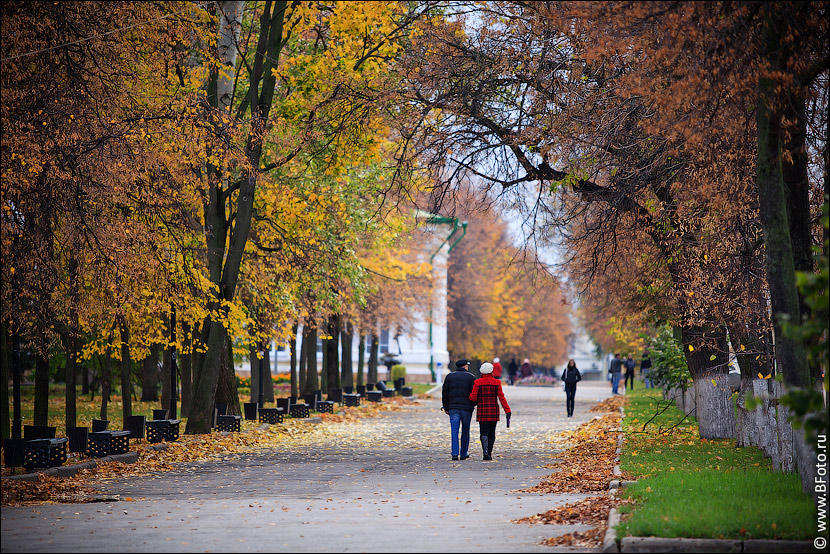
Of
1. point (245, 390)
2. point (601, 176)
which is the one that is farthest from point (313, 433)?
point (245, 390)

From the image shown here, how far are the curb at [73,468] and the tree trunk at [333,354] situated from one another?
19.7 metres

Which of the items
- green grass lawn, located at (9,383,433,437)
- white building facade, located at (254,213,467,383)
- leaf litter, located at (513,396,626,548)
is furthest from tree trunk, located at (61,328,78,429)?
white building facade, located at (254,213,467,383)

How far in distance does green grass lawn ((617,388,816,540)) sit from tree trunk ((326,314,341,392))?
2085 centimetres

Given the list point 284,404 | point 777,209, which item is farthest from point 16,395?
point 777,209

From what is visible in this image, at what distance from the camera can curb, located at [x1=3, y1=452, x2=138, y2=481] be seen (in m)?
13.2

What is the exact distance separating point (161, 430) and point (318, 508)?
924 centimetres

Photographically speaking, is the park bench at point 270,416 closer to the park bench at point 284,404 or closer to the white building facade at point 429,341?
the park bench at point 284,404

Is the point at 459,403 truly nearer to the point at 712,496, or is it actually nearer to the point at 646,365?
the point at 712,496

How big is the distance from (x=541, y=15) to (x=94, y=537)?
29.4ft

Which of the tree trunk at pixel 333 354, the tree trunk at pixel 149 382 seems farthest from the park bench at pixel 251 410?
the tree trunk at pixel 149 382

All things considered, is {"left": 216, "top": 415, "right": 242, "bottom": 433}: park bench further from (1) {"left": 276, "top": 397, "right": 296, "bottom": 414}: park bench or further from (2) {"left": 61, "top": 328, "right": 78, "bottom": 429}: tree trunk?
(1) {"left": 276, "top": 397, "right": 296, "bottom": 414}: park bench

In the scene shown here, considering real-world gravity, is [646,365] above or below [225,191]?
below

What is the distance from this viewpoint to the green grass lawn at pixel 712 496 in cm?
826

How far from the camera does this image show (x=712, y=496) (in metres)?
10.0
